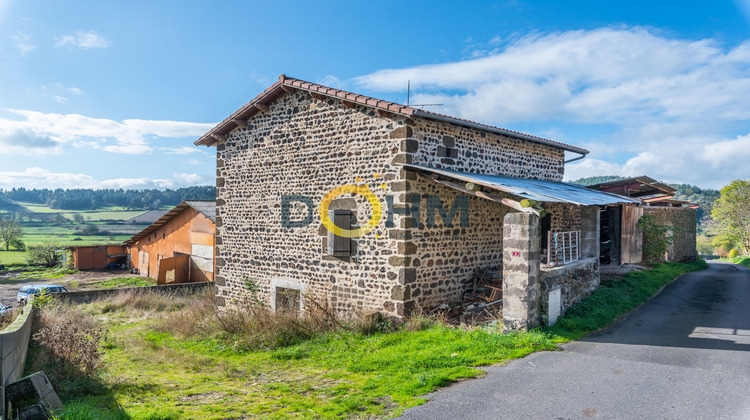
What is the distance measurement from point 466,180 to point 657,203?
54.2ft

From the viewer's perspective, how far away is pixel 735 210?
95.0 ft

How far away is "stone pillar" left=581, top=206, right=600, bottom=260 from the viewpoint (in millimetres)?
12781

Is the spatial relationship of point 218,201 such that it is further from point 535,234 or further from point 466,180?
point 535,234

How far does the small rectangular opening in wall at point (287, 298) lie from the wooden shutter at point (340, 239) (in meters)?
1.83

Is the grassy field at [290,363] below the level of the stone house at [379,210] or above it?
below

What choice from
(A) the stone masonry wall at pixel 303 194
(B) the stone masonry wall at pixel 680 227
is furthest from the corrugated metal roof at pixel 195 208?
(B) the stone masonry wall at pixel 680 227

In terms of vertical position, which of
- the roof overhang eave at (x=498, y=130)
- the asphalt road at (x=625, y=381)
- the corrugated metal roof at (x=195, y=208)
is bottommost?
the asphalt road at (x=625, y=381)

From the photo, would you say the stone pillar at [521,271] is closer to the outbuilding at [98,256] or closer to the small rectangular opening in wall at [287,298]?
the small rectangular opening in wall at [287,298]

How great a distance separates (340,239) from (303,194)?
178 centimetres

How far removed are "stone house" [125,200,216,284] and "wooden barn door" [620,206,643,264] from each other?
55.2 feet

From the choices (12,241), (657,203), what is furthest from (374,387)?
(12,241)

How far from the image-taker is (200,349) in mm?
10477

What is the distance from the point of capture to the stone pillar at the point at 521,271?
8.11m

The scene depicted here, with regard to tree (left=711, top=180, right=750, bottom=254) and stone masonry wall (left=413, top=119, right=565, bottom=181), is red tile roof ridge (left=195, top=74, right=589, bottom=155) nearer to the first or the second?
stone masonry wall (left=413, top=119, right=565, bottom=181)
